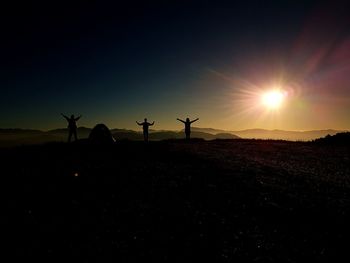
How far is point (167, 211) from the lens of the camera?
11.0 metres

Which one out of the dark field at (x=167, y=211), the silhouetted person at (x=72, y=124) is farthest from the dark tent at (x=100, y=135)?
the dark field at (x=167, y=211)

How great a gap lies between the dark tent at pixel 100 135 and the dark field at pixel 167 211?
11.3m

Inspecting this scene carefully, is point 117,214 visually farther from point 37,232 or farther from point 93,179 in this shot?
point 93,179

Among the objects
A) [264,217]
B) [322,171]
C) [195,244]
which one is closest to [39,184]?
[195,244]

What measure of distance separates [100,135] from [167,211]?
21.3 metres

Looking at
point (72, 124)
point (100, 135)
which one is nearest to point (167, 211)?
point (100, 135)

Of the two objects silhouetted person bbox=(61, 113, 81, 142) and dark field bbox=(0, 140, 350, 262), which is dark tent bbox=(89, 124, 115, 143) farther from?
dark field bbox=(0, 140, 350, 262)

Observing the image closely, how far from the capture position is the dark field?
8.46 meters

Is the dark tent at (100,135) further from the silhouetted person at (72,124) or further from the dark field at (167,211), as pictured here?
the dark field at (167,211)

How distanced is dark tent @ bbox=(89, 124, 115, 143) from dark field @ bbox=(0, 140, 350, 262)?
446 inches

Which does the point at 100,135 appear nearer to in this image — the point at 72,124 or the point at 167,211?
the point at 72,124

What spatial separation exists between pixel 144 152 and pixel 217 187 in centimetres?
945

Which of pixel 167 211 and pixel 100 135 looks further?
pixel 100 135

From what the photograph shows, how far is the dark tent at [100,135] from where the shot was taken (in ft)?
99.2
